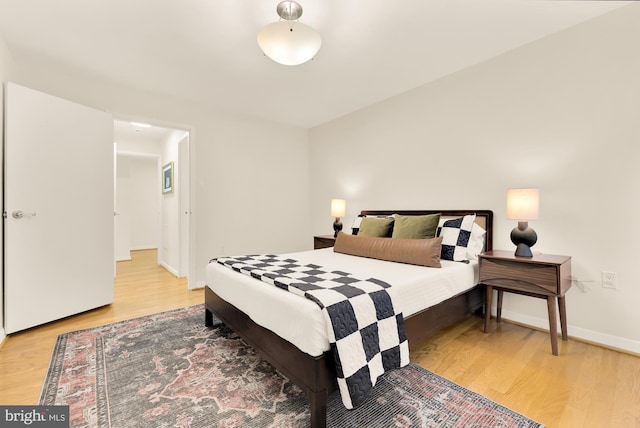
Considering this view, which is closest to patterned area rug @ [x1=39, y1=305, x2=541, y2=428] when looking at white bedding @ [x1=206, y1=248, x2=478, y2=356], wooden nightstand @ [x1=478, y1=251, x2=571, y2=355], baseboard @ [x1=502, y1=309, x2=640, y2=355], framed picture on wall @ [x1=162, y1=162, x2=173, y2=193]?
white bedding @ [x1=206, y1=248, x2=478, y2=356]

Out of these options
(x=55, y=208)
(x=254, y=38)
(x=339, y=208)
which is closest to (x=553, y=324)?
(x=339, y=208)

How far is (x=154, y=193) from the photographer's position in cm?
701

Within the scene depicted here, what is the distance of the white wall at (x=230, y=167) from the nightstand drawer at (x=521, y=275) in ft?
9.68

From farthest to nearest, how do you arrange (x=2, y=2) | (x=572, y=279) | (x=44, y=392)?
(x=572, y=279), (x=2, y=2), (x=44, y=392)

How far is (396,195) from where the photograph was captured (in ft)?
11.2

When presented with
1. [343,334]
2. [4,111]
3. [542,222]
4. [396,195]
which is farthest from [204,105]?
[542,222]

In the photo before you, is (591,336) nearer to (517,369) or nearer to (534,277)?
(534,277)

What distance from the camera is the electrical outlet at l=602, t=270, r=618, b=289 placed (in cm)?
203

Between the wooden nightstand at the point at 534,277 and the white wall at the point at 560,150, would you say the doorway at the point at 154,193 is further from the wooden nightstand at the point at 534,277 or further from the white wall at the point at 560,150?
the wooden nightstand at the point at 534,277

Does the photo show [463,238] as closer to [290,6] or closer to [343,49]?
[343,49]

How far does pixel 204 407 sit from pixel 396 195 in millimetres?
2766

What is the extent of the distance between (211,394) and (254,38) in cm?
246

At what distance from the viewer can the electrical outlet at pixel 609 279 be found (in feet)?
6.65

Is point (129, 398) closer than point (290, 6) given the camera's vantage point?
Yes
